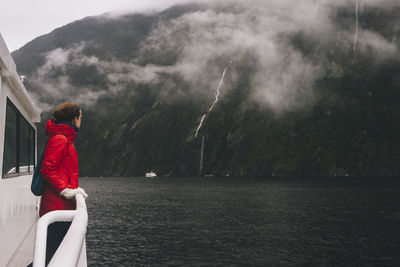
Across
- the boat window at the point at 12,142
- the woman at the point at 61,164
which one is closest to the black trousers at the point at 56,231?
the woman at the point at 61,164

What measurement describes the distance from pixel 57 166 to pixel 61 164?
0.32 ft

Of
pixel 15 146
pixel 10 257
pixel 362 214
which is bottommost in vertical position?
pixel 362 214

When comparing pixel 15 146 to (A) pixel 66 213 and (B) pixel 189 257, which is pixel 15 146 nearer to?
(A) pixel 66 213

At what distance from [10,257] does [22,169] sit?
272cm

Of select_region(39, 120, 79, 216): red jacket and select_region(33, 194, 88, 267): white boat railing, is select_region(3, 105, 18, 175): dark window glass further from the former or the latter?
select_region(33, 194, 88, 267): white boat railing

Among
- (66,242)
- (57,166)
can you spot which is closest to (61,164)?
(57,166)

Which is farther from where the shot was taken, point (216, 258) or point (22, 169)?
point (216, 258)

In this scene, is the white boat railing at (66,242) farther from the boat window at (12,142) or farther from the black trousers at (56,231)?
the boat window at (12,142)

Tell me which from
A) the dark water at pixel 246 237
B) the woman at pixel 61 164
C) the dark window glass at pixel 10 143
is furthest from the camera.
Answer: the dark water at pixel 246 237

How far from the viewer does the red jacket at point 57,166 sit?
178 inches

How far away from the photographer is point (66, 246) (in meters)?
2.28

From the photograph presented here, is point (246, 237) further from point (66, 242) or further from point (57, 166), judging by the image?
point (66, 242)

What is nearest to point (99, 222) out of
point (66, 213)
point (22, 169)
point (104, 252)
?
point (104, 252)

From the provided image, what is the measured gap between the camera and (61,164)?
4.71 metres
